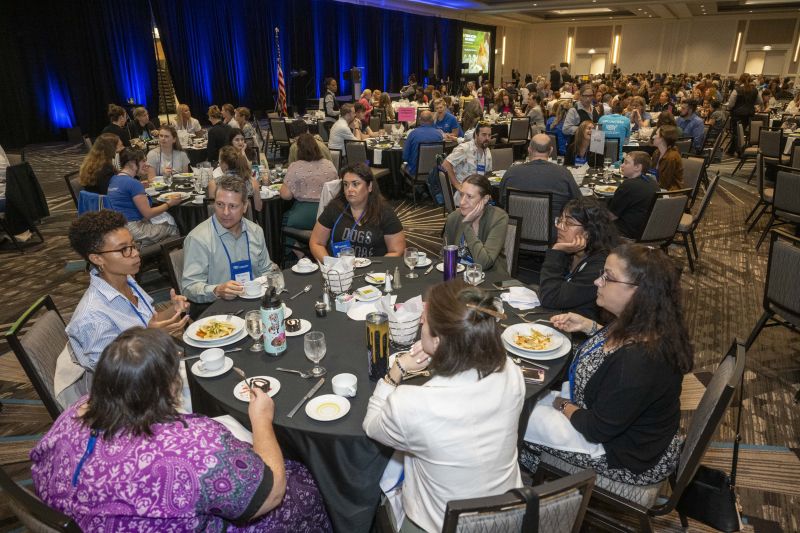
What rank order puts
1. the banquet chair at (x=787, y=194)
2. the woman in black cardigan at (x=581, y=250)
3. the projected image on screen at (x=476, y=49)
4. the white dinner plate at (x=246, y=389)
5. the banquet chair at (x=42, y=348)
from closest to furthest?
the white dinner plate at (x=246, y=389)
the banquet chair at (x=42, y=348)
the woman in black cardigan at (x=581, y=250)
the banquet chair at (x=787, y=194)
the projected image on screen at (x=476, y=49)

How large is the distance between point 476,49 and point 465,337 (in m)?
27.0

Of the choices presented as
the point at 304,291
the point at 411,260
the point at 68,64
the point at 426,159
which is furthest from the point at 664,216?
the point at 68,64

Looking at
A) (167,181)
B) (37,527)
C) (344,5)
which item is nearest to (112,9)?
(344,5)

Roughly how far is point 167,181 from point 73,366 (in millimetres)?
3746

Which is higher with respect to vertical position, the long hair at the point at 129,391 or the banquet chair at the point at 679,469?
the long hair at the point at 129,391

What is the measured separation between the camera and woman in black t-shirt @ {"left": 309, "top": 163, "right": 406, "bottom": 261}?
3523 mm

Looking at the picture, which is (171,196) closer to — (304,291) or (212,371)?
(304,291)

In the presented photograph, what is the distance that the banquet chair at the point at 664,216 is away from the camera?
440 cm

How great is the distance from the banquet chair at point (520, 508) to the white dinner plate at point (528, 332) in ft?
2.82

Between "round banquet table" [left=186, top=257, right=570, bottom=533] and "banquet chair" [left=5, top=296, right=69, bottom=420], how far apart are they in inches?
22.5

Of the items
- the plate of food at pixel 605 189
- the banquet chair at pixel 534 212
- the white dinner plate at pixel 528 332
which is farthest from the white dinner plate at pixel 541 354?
the plate of food at pixel 605 189

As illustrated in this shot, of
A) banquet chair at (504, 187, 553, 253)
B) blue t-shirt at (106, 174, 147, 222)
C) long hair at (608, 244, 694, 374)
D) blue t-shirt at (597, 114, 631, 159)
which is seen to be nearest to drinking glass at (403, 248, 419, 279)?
long hair at (608, 244, 694, 374)

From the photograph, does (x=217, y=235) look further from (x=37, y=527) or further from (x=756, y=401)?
(x=756, y=401)

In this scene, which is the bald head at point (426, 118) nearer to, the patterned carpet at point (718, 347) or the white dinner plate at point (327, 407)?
the patterned carpet at point (718, 347)
